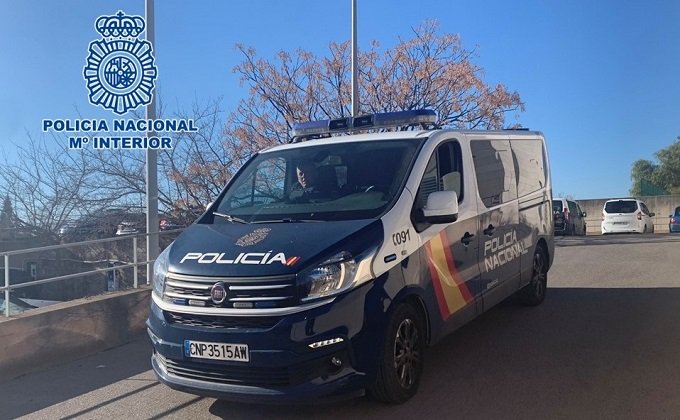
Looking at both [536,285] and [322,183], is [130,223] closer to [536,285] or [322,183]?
[536,285]

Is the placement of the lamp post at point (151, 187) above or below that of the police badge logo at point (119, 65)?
below

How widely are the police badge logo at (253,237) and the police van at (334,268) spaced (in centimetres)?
2

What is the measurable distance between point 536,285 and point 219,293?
16.6 ft

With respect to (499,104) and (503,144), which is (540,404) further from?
(499,104)

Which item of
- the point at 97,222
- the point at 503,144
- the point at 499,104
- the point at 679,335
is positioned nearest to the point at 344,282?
the point at 503,144

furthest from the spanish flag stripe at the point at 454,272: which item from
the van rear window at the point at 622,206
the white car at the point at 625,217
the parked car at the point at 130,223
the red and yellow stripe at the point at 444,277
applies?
the van rear window at the point at 622,206

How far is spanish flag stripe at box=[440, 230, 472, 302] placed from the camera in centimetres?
514

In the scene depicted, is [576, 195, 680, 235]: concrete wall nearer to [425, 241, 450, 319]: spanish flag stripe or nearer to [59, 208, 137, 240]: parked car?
[59, 208, 137, 240]: parked car

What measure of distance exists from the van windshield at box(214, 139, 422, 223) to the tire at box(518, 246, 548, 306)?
3.39 meters

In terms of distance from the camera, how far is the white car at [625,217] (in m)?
24.1

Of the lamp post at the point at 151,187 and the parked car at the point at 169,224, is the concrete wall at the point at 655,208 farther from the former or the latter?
the lamp post at the point at 151,187

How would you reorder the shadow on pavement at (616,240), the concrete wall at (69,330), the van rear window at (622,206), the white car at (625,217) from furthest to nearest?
the van rear window at (622,206) → the white car at (625,217) → the shadow on pavement at (616,240) → the concrete wall at (69,330)

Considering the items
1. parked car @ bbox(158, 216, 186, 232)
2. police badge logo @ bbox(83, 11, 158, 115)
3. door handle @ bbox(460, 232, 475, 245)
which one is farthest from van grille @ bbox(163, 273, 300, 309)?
parked car @ bbox(158, 216, 186, 232)

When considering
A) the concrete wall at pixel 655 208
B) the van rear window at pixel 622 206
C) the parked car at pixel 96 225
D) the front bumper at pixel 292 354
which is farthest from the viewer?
the concrete wall at pixel 655 208
